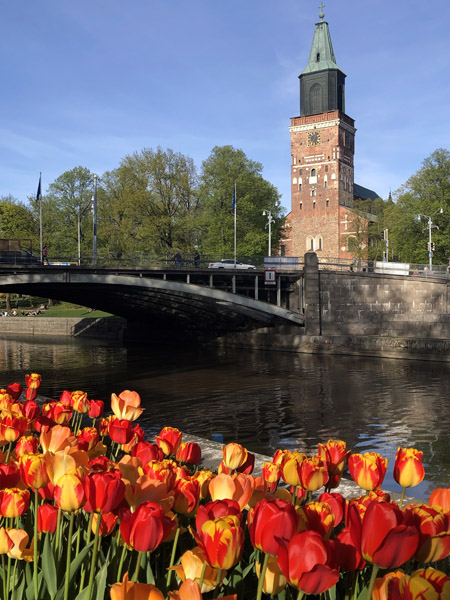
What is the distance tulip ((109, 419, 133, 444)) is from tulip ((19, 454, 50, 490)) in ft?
3.50

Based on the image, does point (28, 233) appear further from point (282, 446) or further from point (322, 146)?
point (282, 446)

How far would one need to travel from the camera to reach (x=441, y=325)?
106 feet

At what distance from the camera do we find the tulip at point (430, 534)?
79.4 inches

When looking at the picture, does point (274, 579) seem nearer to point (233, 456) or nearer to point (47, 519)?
point (233, 456)

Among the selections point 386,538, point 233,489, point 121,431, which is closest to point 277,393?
point 121,431

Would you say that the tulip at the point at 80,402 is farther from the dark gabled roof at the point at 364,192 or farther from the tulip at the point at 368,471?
the dark gabled roof at the point at 364,192

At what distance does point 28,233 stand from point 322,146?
132ft

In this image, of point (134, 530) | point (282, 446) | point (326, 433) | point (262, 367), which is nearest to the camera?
point (134, 530)

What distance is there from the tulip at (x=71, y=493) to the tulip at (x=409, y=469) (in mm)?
1466

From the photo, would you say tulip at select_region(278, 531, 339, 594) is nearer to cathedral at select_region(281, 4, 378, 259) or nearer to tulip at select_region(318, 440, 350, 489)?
tulip at select_region(318, 440, 350, 489)

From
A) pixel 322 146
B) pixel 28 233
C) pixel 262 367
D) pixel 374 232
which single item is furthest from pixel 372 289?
pixel 322 146

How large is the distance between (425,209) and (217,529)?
2136 inches

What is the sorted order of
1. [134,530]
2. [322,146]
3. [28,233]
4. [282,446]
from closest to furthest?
[134,530]
[282,446]
[28,233]
[322,146]

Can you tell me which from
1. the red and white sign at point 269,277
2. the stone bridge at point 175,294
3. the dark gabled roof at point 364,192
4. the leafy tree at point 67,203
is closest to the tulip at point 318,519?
the stone bridge at point 175,294
